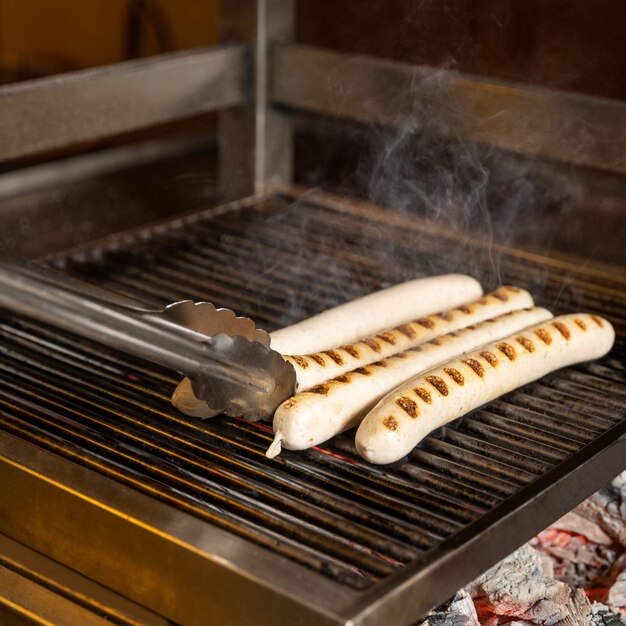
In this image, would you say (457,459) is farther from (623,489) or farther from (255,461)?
(623,489)

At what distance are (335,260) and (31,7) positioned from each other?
20.3 feet

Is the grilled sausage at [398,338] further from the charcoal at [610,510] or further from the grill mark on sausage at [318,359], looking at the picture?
the charcoal at [610,510]

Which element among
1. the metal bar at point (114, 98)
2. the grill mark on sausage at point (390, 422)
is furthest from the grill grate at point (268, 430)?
the metal bar at point (114, 98)

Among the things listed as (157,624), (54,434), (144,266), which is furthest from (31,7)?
(157,624)

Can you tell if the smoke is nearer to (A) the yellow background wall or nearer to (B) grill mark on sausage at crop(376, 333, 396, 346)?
(B) grill mark on sausage at crop(376, 333, 396, 346)

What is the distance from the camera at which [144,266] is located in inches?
157

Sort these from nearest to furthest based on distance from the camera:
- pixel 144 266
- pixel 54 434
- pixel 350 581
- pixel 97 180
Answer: pixel 350 581, pixel 54 434, pixel 144 266, pixel 97 180

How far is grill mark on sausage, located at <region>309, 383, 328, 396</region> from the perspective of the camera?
2.71 meters

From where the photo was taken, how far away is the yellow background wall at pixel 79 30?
8.18 metres

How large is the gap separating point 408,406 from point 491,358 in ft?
1.30

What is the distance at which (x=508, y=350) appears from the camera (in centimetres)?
299

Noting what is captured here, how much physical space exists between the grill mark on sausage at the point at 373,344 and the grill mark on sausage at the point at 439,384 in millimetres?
293

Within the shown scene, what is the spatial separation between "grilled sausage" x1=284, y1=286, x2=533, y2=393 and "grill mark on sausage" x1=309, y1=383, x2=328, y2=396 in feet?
0.24

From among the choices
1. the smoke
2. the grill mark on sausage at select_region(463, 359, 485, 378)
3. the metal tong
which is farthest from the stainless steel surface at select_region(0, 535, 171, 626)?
the smoke
